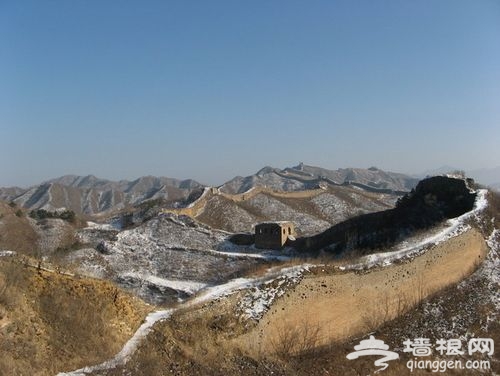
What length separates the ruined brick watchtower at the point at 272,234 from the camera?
3098cm

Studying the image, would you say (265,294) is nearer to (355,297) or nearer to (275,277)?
(275,277)

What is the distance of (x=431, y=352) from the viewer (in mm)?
16094

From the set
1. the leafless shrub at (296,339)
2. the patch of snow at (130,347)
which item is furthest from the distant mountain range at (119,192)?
the patch of snow at (130,347)

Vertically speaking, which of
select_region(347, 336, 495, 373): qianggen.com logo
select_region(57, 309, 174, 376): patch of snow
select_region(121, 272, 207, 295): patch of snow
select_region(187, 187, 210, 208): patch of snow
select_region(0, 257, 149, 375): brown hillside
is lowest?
select_region(347, 336, 495, 373): qianggen.com logo

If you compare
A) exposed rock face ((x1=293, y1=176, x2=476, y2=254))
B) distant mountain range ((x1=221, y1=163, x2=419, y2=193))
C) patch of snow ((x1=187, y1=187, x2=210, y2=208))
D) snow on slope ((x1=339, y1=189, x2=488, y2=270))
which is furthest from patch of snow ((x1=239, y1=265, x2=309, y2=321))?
distant mountain range ((x1=221, y1=163, x2=419, y2=193))

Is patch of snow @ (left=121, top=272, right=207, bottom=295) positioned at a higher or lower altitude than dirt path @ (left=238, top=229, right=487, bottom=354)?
lower

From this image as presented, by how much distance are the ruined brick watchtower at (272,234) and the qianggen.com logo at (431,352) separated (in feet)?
48.3

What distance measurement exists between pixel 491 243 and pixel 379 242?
499cm

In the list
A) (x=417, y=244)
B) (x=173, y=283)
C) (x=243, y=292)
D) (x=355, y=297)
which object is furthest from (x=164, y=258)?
(x=243, y=292)

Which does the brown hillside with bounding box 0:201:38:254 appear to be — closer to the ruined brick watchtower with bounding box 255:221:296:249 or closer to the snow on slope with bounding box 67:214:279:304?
the snow on slope with bounding box 67:214:279:304

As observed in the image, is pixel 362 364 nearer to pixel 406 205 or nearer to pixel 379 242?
pixel 379 242

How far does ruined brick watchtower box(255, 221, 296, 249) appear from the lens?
102 ft

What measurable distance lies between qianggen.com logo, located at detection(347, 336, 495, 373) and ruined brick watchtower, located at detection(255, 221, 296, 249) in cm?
1471

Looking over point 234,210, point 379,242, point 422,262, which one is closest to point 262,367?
point 422,262
